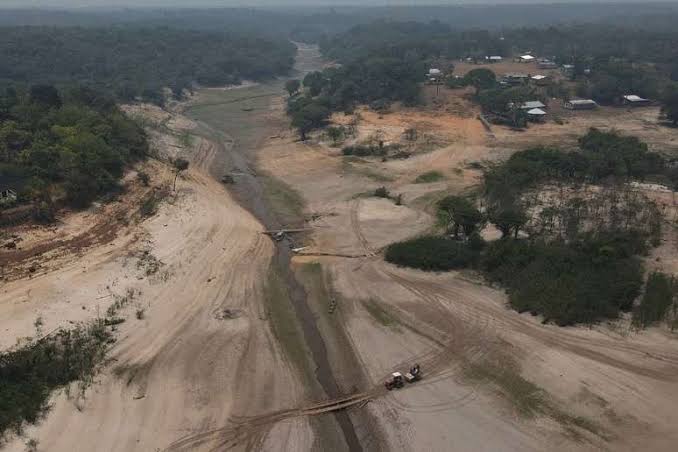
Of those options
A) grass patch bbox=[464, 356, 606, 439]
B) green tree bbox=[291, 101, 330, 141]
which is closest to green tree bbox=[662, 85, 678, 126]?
green tree bbox=[291, 101, 330, 141]

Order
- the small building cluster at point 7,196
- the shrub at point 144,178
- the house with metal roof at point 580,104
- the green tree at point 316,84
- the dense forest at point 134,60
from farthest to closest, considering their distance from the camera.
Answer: the dense forest at point 134,60 → the green tree at point 316,84 → the house with metal roof at point 580,104 → the shrub at point 144,178 → the small building cluster at point 7,196

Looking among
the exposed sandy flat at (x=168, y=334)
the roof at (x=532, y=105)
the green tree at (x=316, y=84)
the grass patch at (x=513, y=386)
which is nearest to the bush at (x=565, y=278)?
the grass patch at (x=513, y=386)

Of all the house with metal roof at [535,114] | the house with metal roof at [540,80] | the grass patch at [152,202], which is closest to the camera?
the grass patch at [152,202]

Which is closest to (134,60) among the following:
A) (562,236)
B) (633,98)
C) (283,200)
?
(283,200)

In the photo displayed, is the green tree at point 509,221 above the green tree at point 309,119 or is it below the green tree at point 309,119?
below

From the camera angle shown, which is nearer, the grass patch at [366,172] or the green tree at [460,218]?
the green tree at [460,218]

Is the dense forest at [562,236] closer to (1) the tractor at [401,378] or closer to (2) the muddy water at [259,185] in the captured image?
(2) the muddy water at [259,185]

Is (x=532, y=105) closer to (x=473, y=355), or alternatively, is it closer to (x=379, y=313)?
(x=379, y=313)

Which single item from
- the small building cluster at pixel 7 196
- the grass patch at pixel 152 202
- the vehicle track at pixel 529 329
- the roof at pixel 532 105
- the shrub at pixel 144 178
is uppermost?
the roof at pixel 532 105
